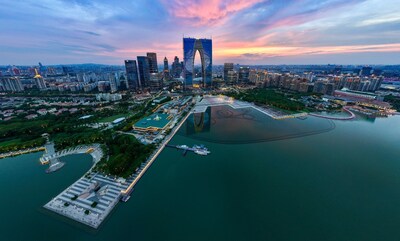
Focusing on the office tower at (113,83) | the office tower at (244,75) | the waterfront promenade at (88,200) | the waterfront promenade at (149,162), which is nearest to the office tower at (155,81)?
the office tower at (113,83)

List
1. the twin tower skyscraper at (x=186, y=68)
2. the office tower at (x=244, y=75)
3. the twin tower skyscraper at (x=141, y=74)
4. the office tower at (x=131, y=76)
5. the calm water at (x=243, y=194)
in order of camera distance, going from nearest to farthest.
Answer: the calm water at (x=243, y=194), the twin tower skyscraper at (x=186, y=68), the office tower at (x=131, y=76), the twin tower skyscraper at (x=141, y=74), the office tower at (x=244, y=75)

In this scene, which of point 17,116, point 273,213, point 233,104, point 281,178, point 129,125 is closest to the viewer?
point 273,213

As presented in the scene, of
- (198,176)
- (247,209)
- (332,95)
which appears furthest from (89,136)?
(332,95)

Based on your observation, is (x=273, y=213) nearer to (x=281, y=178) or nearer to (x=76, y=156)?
(x=281, y=178)

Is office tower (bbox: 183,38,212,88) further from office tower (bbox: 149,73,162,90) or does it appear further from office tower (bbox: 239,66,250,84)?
office tower (bbox: 239,66,250,84)

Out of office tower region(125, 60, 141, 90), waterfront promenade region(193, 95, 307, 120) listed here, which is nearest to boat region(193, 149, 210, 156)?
waterfront promenade region(193, 95, 307, 120)

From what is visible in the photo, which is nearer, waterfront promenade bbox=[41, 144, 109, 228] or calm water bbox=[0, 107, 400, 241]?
calm water bbox=[0, 107, 400, 241]

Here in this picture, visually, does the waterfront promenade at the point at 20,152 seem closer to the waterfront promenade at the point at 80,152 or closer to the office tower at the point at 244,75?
the waterfront promenade at the point at 80,152
